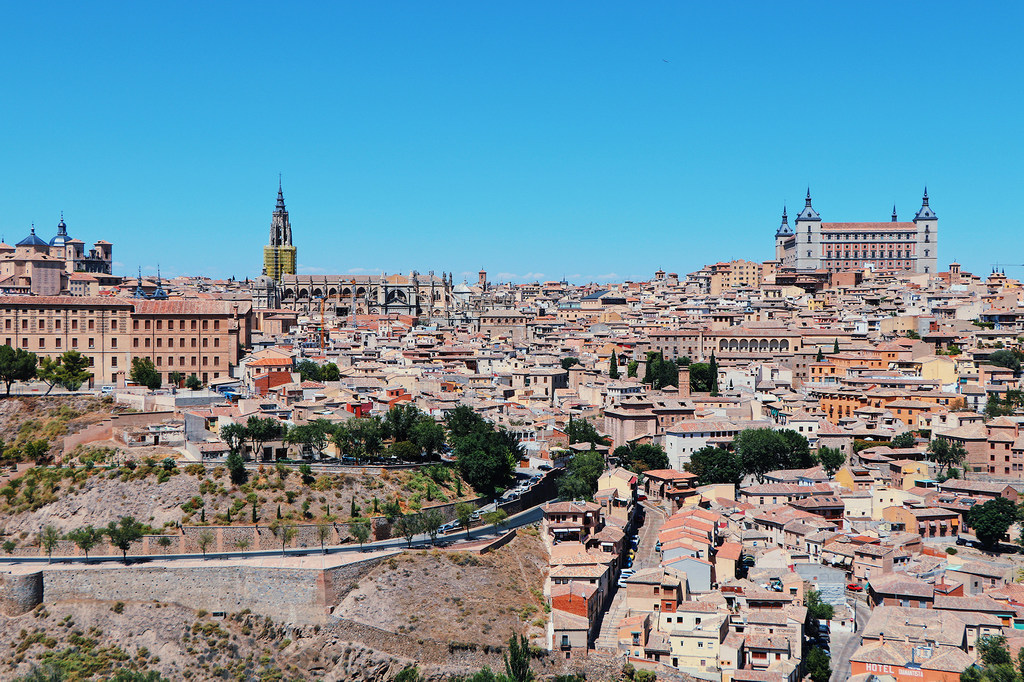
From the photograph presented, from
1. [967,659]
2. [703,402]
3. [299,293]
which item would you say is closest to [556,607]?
[967,659]

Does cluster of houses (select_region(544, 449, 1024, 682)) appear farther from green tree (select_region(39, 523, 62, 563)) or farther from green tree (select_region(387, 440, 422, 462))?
green tree (select_region(39, 523, 62, 563))

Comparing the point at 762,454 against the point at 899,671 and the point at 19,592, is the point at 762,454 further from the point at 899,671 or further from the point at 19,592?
the point at 19,592

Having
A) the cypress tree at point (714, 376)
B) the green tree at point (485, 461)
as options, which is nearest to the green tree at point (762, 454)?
the green tree at point (485, 461)

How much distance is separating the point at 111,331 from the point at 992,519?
3101 centimetres

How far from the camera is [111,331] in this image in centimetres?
4462

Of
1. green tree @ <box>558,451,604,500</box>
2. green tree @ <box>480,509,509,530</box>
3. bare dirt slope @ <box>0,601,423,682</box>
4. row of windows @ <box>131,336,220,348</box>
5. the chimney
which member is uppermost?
row of windows @ <box>131,336,220,348</box>

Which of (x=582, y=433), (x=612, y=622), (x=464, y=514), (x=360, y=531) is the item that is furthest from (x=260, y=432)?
(x=612, y=622)

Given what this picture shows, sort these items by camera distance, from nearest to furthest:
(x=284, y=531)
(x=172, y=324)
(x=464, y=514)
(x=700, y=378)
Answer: (x=284, y=531), (x=464, y=514), (x=172, y=324), (x=700, y=378)

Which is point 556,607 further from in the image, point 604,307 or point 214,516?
point 604,307

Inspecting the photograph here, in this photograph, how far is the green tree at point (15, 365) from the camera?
132 ft

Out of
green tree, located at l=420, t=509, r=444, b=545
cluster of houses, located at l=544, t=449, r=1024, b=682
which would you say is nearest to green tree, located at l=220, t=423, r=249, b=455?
green tree, located at l=420, t=509, r=444, b=545

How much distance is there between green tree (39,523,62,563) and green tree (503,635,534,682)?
11.8 metres

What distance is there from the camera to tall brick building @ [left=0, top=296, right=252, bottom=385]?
44.3 m

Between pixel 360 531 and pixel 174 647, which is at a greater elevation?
pixel 360 531
